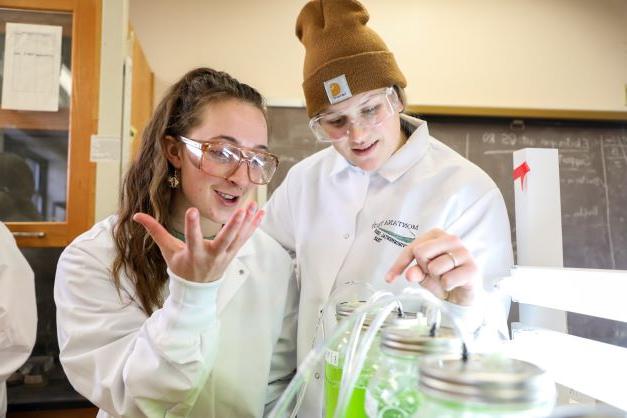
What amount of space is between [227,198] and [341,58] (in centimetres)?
48

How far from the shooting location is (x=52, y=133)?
6.74 ft

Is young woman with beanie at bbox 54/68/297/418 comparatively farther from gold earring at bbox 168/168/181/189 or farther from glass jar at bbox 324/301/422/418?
glass jar at bbox 324/301/422/418

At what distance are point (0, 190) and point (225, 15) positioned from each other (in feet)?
5.78

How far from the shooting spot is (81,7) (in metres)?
2.02

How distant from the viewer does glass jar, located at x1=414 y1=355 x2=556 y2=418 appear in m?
0.42

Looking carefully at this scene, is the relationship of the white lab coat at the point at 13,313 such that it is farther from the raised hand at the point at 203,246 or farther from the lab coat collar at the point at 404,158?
the lab coat collar at the point at 404,158

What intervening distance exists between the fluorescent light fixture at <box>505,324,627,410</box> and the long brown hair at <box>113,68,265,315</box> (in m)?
0.82

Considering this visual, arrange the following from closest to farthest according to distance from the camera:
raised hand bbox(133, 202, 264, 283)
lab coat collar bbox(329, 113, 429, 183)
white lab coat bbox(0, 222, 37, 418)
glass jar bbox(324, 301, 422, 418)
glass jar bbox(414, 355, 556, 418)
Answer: glass jar bbox(414, 355, 556, 418)
glass jar bbox(324, 301, 422, 418)
raised hand bbox(133, 202, 264, 283)
lab coat collar bbox(329, 113, 429, 183)
white lab coat bbox(0, 222, 37, 418)

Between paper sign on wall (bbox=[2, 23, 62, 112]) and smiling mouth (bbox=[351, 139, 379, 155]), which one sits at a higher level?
paper sign on wall (bbox=[2, 23, 62, 112])

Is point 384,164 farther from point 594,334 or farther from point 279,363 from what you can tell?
point 594,334

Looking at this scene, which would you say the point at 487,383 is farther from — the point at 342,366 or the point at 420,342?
the point at 342,366

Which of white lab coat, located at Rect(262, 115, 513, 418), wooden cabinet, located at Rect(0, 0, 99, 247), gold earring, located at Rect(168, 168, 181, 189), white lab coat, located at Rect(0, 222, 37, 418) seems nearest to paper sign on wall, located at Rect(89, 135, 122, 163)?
wooden cabinet, located at Rect(0, 0, 99, 247)

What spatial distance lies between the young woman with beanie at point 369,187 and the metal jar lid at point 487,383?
701 millimetres

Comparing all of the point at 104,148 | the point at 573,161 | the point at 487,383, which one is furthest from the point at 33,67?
the point at 573,161
